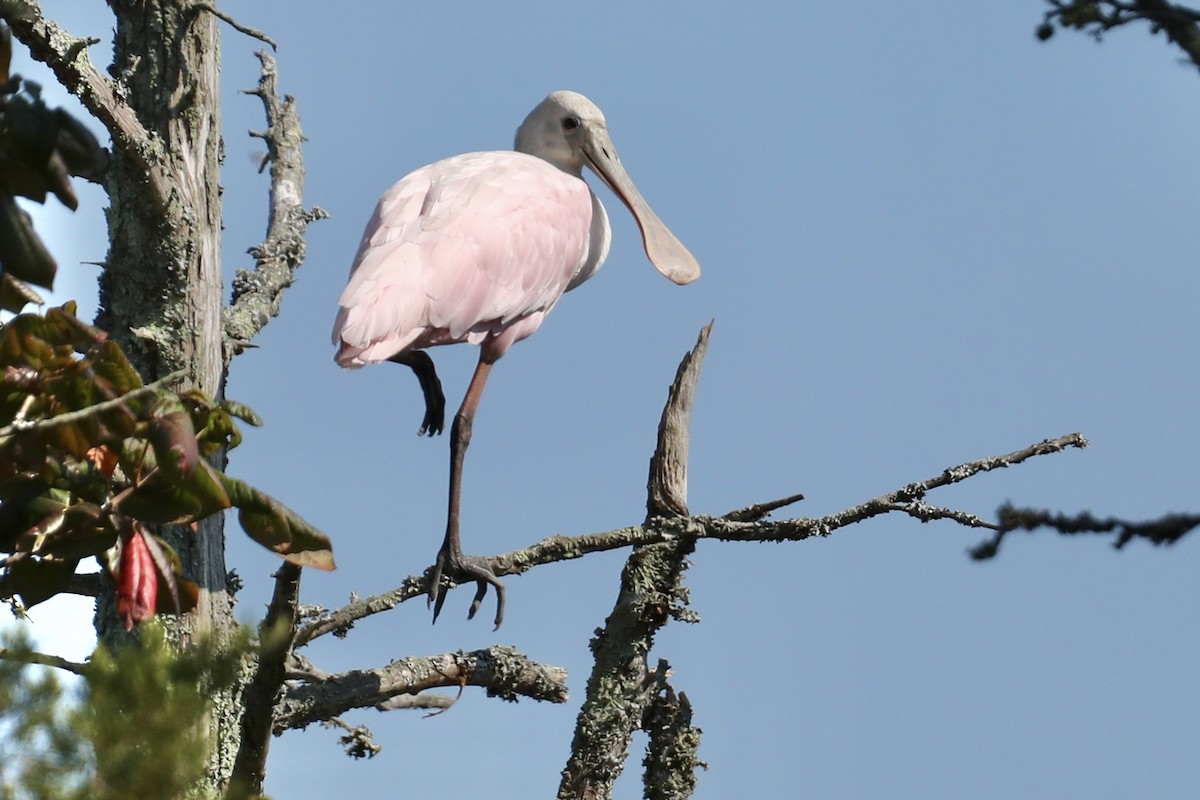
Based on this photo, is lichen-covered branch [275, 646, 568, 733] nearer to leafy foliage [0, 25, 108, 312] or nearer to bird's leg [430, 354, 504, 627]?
bird's leg [430, 354, 504, 627]

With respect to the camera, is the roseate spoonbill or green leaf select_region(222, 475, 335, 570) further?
the roseate spoonbill

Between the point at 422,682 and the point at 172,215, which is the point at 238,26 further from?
the point at 422,682

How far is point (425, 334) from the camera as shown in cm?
570

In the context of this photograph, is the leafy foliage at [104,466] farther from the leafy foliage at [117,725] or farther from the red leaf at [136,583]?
the leafy foliage at [117,725]

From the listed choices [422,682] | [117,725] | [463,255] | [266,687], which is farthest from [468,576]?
[117,725]

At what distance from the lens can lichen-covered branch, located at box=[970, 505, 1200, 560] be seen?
202cm

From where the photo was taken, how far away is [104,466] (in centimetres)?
293

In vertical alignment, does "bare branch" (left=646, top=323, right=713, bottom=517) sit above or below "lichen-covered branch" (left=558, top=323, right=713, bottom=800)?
above

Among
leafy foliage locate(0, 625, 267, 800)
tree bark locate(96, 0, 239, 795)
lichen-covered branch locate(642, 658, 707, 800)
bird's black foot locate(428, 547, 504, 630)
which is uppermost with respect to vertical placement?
tree bark locate(96, 0, 239, 795)

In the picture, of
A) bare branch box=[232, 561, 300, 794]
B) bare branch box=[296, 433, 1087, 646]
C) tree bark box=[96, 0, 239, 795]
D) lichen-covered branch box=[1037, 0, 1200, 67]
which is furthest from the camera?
tree bark box=[96, 0, 239, 795]

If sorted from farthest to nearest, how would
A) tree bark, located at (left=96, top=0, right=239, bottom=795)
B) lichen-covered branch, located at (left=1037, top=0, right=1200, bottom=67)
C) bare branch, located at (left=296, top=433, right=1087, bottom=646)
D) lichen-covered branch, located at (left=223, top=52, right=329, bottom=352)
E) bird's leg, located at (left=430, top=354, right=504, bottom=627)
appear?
lichen-covered branch, located at (left=223, top=52, right=329, bottom=352) < bird's leg, located at (left=430, top=354, right=504, bottom=627) < tree bark, located at (left=96, top=0, right=239, bottom=795) < bare branch, located at (left=296, top=433, right=1087, bottom=646) < lichen-covered branch, located at (left=1037, top=0, right=1200, bottom=67)

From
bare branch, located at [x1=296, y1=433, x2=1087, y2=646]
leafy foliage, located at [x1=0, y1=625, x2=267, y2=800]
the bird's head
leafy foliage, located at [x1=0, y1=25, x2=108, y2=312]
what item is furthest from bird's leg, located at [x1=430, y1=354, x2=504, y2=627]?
leafy foliage, located at [x1=0, y1=25, x2=108, y2=312]

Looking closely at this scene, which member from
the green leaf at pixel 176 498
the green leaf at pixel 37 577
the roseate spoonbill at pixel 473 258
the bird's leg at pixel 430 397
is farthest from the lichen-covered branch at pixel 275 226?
the green leaf at pixel 176 498

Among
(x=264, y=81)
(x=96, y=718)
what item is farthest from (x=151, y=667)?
(x=264, y=81)
